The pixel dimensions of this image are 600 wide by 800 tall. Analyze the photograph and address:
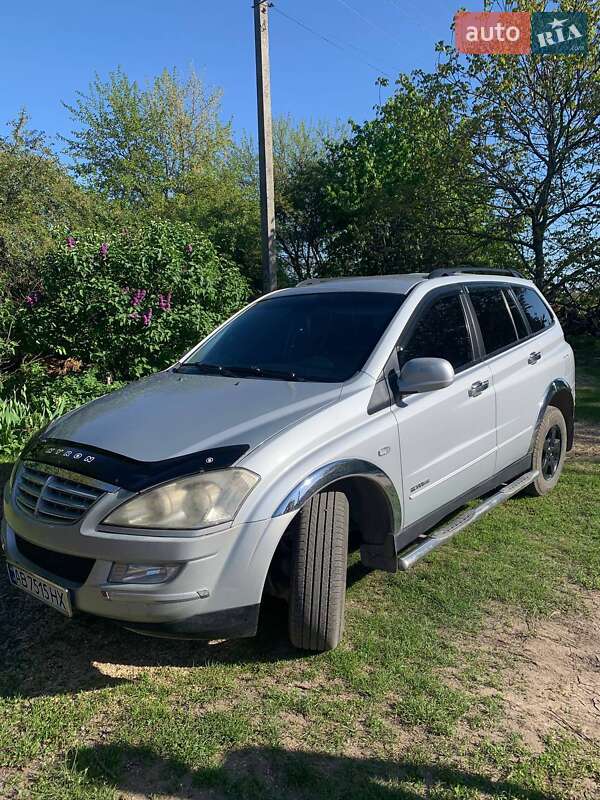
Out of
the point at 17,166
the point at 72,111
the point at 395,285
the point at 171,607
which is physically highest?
the point at 72,111

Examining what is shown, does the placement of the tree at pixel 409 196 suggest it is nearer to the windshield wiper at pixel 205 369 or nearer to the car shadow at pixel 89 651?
the windshield wiper at pixel 205 369

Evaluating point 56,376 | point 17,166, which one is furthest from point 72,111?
point 56,376

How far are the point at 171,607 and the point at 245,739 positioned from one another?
59 cm

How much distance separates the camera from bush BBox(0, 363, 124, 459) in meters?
6.34

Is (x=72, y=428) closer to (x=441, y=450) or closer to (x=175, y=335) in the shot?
(x=441, y=450)

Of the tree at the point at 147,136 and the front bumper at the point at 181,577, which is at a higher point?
the tree at the point at 147,136

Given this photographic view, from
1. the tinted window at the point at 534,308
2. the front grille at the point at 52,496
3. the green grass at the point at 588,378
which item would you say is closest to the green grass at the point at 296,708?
the front grille at the point at 52,496

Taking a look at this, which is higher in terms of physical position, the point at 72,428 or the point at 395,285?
the point at 395,285

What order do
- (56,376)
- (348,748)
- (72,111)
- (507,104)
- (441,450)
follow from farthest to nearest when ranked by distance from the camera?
1. (72,111)
2. (507,104)
3. (56,376)
4. (441,450)
5. (348,748)

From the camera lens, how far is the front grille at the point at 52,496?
2.62 m

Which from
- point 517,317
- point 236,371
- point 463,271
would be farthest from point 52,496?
point 517,317

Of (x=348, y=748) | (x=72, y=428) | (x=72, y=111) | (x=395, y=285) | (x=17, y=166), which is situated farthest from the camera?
(x=72, y=111)

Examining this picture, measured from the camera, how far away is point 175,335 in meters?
7.88

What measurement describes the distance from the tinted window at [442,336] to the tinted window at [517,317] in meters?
0.83
